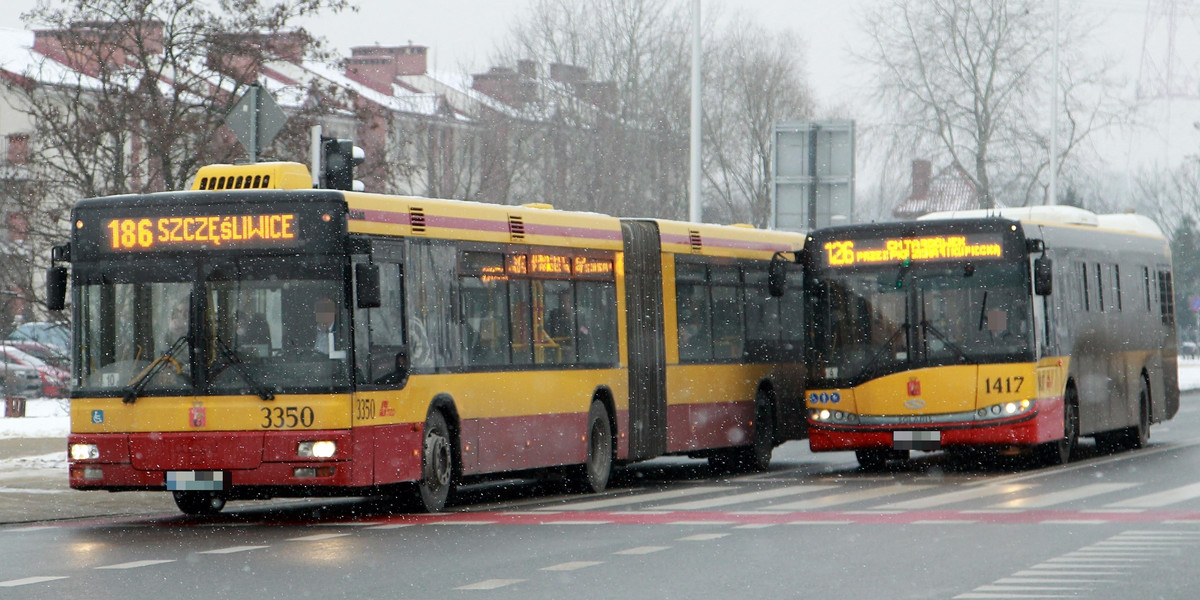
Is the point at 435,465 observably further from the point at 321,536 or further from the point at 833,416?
the point at 833,416

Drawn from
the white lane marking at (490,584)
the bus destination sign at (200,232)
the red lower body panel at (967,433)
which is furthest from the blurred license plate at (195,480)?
the red lower body panel at (967,433)

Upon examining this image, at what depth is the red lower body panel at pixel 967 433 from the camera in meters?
21.2

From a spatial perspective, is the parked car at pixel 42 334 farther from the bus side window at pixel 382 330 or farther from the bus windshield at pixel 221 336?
the bus side window at pixel 382 330

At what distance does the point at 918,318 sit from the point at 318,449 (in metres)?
8.22

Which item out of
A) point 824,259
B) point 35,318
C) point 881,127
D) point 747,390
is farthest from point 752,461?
point 881,127

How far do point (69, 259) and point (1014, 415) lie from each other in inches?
387

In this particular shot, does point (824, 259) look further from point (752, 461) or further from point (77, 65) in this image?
point (77, 65)

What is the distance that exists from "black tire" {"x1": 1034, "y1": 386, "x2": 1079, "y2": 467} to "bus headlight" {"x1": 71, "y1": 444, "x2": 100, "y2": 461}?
36.3 ft

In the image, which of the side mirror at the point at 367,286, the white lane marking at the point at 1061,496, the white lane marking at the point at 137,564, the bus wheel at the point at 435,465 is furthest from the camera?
the bus wheel at the point at 435,465

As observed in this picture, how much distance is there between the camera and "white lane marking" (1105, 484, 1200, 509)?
16672 millimetres

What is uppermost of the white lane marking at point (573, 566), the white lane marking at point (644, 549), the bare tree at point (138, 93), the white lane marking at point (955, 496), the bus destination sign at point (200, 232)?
the bare tree at point (138, 93)

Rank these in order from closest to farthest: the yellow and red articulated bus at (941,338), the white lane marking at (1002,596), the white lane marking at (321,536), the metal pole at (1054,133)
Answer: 1. the white lane marking at (1002,596)
2. the white lane marking at (321,536)
3. the yellow and red articulated bus at (941,338)
4. the metal pole at (1054,133)

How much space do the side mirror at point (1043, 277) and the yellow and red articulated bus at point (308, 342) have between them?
16.6 ft

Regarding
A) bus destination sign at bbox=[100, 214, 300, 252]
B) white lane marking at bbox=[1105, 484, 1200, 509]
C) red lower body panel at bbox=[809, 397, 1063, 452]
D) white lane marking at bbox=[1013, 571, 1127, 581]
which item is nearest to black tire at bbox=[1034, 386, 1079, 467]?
red lower body panel at bbox=[809, 397, 1063, 452]
